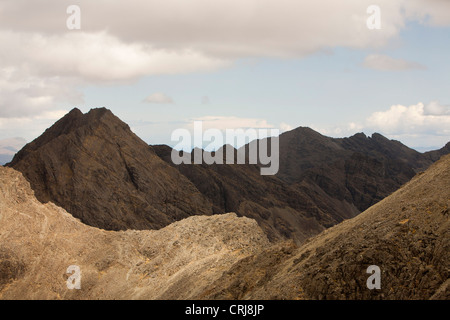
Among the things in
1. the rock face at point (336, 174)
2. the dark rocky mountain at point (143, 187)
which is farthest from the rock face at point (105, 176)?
the rock face at point (336, 174)

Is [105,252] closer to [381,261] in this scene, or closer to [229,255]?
[229,255]

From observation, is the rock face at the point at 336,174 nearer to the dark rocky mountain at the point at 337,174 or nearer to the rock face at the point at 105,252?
the dark rocky mountain at the point at 337,174

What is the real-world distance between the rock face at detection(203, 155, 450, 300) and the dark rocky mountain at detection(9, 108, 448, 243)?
56.0m

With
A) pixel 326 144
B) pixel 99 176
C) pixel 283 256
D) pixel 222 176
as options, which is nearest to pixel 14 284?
pixel 283 256

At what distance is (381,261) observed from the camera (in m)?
25.7

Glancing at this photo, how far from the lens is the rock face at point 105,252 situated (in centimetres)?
3916

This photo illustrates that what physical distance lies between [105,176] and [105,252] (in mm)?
45862

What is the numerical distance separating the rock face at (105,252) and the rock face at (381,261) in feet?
22.6

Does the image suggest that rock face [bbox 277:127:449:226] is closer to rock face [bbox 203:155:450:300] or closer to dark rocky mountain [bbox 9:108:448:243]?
dark rocky mountain [bbox 9:108:448:243]

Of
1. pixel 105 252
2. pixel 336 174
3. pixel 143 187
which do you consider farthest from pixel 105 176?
pixel 336 174

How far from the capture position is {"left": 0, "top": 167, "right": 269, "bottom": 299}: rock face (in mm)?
39156

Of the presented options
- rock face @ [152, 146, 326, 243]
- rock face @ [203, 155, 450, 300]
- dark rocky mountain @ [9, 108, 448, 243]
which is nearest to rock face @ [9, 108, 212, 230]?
dark rocky mountain @ [9, 108, 448, 243]
